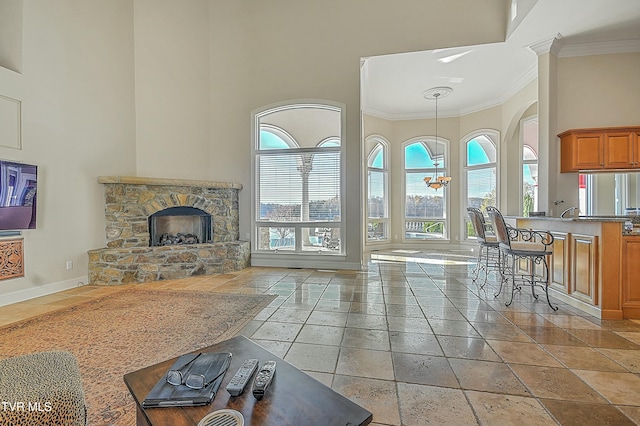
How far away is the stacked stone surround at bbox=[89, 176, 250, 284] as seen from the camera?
461 cm

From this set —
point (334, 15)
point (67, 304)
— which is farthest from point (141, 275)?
point (334, 15)

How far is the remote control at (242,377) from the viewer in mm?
1130

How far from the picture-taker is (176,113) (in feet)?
18.1

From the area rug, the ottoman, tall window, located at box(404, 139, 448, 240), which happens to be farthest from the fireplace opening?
tall window, located at box(404, 139, 448, 240)

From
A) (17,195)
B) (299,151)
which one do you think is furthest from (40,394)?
(299,151)

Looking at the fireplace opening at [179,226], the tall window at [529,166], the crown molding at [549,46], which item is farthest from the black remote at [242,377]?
the tall window at [529,166]

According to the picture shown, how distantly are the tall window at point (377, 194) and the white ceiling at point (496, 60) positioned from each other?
1.14m

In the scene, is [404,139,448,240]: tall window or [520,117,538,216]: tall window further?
[404,139,448,240]: tall window

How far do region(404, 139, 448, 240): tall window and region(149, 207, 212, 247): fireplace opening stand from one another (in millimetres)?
5659

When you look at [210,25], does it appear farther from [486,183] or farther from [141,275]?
[486,183]

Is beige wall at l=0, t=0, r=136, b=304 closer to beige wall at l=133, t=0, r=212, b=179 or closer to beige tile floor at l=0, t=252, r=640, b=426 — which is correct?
beige wall at l=133, t=0, r=212, b=179

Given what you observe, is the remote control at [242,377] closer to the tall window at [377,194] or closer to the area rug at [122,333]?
the area rug at [122,333]

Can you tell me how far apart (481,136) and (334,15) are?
504 cm

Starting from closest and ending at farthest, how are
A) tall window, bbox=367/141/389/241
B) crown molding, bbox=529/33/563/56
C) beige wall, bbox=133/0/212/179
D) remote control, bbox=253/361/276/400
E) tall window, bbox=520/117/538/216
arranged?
remote control, bbox=253/361/276/400 → crown molding, bbox=529/33/563/56 → beige wall, bbox=133/0/212/179 → tall window, bbox=520/117/538/216 → tall window, bbox=367/141/389/241
